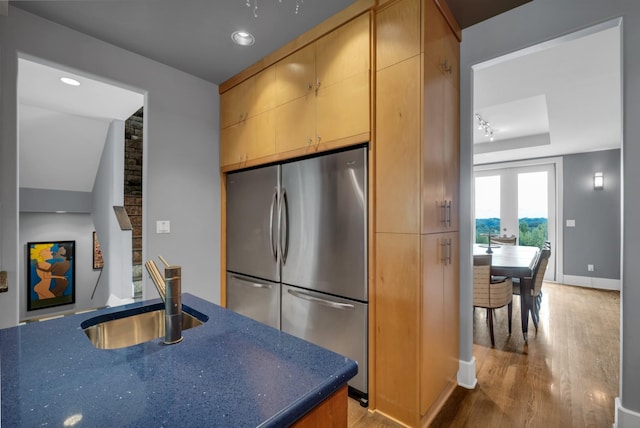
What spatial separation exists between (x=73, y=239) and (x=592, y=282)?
919cm

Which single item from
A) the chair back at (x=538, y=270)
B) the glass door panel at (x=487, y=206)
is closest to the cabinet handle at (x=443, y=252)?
the chair back at (x=538, y=270)

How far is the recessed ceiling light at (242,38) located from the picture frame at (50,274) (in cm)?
471

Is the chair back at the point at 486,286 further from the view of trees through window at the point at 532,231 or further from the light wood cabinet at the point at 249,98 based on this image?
the view of trees through window at the point at 532,231

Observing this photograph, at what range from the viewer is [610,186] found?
518 centimetres

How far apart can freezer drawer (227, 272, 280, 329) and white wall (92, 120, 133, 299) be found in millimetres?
1472

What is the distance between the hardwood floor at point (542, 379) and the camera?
1.82 metres

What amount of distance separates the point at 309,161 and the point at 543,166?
19.5 ft

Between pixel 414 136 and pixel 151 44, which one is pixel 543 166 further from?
pixel 151 44

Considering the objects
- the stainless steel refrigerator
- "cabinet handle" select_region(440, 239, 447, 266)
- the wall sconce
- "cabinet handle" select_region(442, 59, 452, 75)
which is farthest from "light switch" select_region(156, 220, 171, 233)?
the wall sconce

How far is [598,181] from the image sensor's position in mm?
5270

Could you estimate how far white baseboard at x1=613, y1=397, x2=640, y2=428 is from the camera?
1.58m

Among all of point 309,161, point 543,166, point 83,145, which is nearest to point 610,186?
point 543,166

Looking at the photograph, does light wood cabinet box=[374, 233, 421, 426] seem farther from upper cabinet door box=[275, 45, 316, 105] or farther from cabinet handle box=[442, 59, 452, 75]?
upper cabinet door box=[275, 45, 316, 105]

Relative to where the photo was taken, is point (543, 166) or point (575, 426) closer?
point (575, 426)
